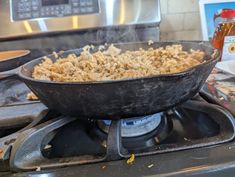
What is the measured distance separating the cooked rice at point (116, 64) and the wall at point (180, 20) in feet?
1.65

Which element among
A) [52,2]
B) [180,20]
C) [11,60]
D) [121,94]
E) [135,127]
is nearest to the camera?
[121,94]

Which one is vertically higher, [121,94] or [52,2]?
[52,2]

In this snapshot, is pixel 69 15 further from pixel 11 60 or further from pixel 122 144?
pixel 122 144

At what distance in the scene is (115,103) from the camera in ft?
1.43

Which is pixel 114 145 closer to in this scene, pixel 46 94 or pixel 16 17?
pixel 46 94

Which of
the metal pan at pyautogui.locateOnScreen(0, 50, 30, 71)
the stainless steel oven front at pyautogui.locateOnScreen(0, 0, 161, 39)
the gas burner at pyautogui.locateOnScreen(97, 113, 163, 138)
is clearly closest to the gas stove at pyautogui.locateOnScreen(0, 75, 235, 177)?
the gas burner at pyautogui.locateOnScreen(97, 113, 163, 138)

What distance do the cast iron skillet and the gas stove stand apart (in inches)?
1.7

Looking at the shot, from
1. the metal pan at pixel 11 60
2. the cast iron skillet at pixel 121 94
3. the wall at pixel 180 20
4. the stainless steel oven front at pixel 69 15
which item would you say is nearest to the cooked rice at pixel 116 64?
the cast iron skillet at pixel 121 94

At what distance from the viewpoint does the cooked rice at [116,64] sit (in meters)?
0.54

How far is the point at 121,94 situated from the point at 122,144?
11cm

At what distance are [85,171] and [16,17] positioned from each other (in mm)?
738

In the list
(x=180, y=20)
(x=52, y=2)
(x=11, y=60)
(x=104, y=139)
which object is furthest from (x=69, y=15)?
(x=104, y=139)

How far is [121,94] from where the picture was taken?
1.39 ft

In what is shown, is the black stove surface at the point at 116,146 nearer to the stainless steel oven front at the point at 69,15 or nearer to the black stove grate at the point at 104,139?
the black stove grate at the point at 104,139
